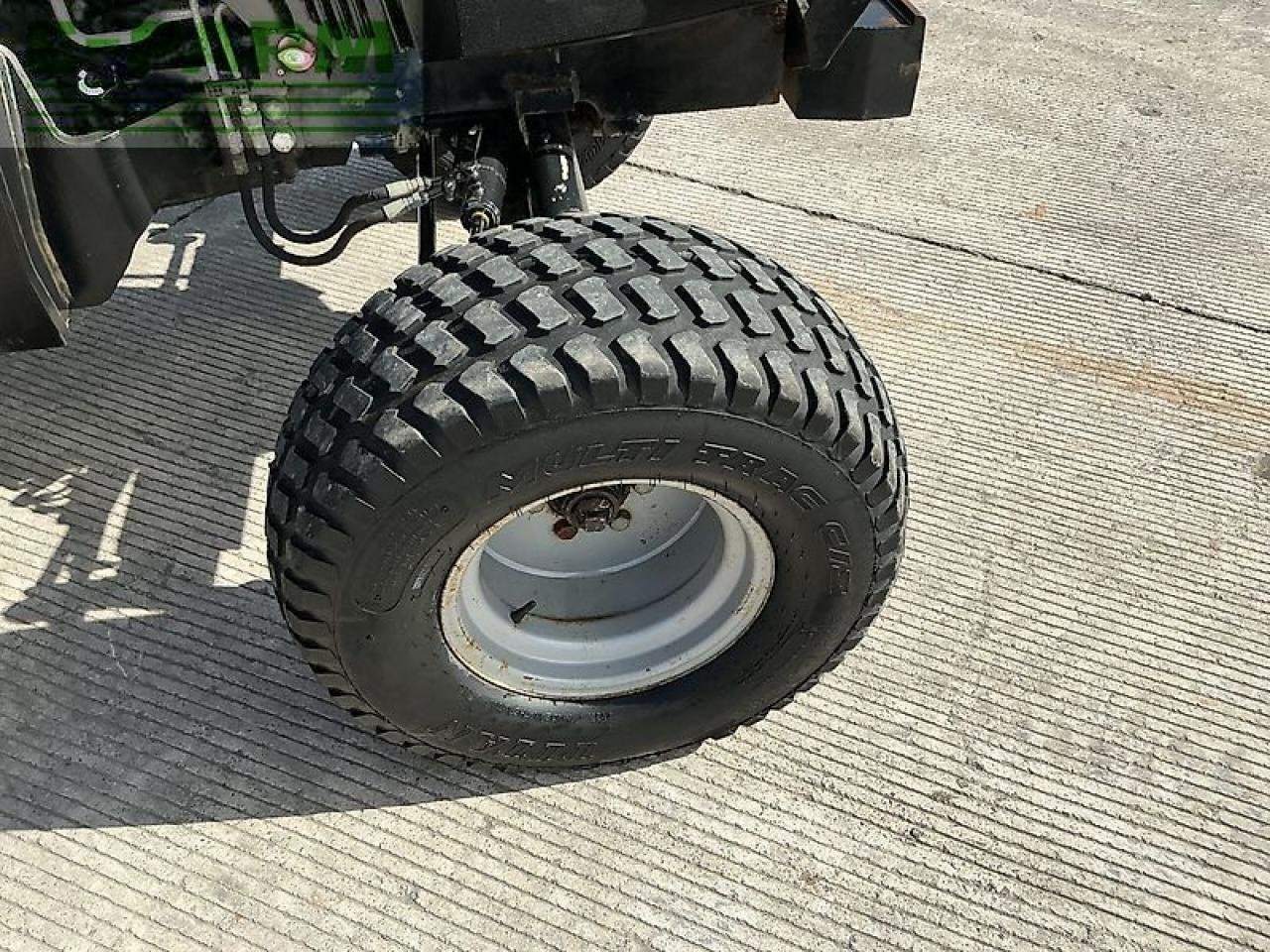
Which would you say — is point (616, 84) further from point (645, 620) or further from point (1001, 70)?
point (1001, 70)

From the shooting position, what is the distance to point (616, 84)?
7.40ft

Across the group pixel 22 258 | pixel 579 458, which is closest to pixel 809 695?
pixel 579 458

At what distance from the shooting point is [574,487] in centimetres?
167

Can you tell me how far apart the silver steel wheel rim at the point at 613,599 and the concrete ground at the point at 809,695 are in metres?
0.25

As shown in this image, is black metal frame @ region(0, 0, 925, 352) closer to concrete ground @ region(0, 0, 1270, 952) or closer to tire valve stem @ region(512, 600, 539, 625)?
concrete ground @ region(0, 0, 1270, 952)

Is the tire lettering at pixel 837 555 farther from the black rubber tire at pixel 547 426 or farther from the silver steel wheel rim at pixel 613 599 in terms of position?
the silver steel wheel rim at pixel 613 599

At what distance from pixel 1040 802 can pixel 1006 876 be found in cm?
18

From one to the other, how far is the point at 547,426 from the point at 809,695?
1001 mm

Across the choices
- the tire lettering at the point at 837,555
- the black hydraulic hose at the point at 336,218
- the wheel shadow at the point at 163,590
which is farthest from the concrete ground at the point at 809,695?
the black hydraulic hose at the point at 336,218

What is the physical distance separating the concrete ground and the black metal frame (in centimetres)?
62

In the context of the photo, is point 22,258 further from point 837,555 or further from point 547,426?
point 837,555

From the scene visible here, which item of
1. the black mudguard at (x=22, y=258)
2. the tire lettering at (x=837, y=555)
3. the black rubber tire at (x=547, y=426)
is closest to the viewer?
the black rubber tire at (x=547, y=426)

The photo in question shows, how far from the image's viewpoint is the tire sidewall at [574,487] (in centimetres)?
159

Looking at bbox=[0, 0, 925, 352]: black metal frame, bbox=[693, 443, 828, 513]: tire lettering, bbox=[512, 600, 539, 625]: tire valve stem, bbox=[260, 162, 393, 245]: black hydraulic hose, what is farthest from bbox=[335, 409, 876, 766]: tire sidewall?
bbox=[260, 162, 393, 245]: black hydraulic hose
